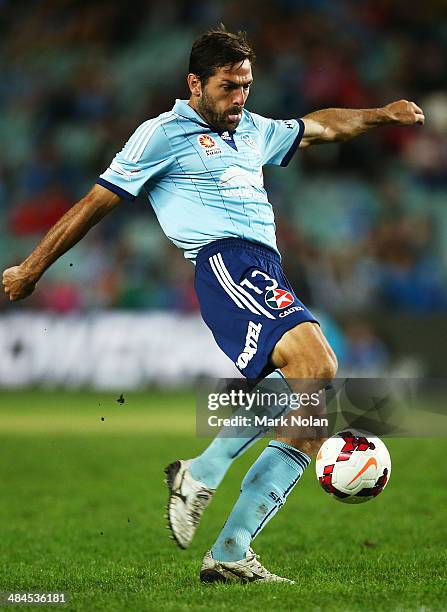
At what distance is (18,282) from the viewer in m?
4.68

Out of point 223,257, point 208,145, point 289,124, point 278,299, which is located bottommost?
point 278,299

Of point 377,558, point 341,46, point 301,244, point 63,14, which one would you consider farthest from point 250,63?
point 63,14

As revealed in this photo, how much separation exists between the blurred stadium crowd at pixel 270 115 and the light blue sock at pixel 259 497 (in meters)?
10.7

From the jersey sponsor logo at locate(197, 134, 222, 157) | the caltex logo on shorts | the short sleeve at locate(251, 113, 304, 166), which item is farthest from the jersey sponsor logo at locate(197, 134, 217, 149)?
the caltex logo on shorts

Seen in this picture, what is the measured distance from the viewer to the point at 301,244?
16.9 m

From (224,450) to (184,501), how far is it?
294 millimetres

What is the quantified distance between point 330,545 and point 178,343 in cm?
954

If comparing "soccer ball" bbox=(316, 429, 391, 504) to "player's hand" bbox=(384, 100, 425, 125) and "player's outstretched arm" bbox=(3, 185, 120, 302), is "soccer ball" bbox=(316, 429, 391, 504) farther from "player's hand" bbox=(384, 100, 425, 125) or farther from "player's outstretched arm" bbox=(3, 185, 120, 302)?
"player's hand" bbox=(384, 100, 425, 125)

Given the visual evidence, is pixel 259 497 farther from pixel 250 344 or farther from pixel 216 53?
pixel 216 53

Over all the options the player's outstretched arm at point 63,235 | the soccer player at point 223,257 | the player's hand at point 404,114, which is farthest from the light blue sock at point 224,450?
the player's hand at point 404,114

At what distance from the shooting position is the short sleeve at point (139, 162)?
15.4ft

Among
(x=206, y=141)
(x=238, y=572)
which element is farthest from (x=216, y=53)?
(x=238, y=572)

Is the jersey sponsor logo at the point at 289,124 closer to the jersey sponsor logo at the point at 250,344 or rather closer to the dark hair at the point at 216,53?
the dark hair at the point at 216,53

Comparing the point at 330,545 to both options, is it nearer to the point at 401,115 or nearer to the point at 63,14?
the point at 401,115
